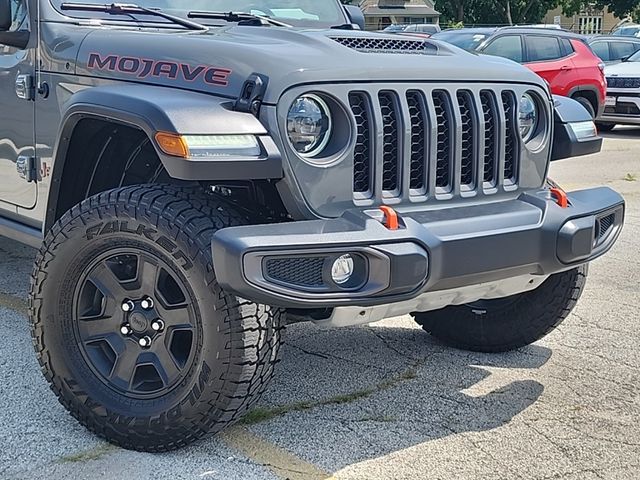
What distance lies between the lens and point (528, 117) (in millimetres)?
3580

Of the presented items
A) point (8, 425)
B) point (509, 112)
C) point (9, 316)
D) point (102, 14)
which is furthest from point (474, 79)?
point (9, 316)

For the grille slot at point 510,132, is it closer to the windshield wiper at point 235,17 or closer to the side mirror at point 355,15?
the windshield wiper at point 235,17

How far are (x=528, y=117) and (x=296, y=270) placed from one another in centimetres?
136

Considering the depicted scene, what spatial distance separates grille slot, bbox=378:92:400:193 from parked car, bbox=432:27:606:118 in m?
10.2

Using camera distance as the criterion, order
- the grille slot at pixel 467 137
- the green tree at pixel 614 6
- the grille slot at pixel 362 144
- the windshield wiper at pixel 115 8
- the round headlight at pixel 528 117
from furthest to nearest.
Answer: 1. the green tree at pixel 614 6
2. the windshield wiper at pixel 115 8
3. the round headlight at pixel 528 117
4. the grille slot at pixel 467 137
5. the grille slot at pixel 362 144

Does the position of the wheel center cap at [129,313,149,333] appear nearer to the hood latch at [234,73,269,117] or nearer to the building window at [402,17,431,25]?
the hood latch at [234,73,269,117]

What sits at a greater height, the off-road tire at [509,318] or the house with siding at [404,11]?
the off-road tire at [509,318]

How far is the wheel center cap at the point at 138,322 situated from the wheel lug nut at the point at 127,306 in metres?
0.03

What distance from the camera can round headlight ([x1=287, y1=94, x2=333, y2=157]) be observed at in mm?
2939

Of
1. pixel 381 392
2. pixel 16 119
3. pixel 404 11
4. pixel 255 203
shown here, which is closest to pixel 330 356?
pixel 381 392

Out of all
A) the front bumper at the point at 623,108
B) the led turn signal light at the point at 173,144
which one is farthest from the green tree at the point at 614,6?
the led turn signal light at the point at 173,144

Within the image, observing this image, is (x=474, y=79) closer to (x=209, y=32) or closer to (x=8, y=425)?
(x=209, y=32)

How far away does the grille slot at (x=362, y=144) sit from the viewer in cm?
302

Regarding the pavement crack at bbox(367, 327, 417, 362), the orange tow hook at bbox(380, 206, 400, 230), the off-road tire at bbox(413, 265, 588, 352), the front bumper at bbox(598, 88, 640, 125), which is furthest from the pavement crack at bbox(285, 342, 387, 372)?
the front bumper at bbox(598, 88, 640, 125)
